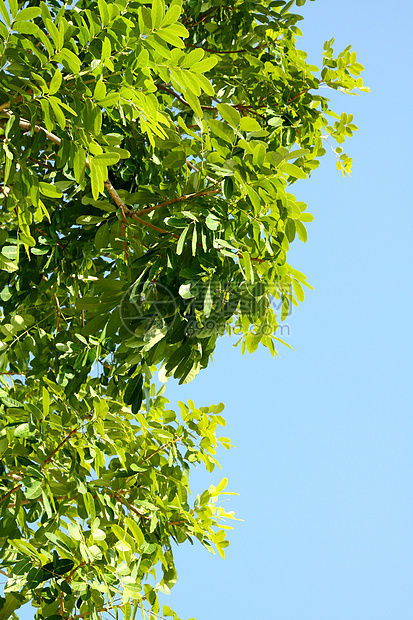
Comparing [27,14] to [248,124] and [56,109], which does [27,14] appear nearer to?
[56,109]

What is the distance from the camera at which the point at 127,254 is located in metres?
1.92

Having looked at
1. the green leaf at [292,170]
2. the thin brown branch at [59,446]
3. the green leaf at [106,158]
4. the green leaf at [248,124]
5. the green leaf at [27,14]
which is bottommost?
the thin brown branch at [59,446]

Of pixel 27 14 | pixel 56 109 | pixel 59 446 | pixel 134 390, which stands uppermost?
pixel 27 14

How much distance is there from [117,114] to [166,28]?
0.46 metres

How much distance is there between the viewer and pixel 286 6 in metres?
2.88

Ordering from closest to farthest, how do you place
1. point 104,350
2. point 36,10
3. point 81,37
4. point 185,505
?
point 36,10
point 81,37
point 104,350
point 185,505

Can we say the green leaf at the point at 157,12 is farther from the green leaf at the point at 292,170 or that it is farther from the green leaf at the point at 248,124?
the green leaf at the point at 292,170

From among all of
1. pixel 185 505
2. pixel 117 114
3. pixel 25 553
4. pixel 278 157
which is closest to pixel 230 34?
pixel 117 114

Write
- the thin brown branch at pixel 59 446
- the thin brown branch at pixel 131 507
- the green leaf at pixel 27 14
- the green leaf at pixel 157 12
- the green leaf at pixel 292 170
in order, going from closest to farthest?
1. the green leaf at pixel 27 14
2. the green leaf at pixel 157 12
3. the green leaf at pixel 292 170
4. the thin brown branch at pixel 59 446
5. the thin brown branch at pixel 131 507

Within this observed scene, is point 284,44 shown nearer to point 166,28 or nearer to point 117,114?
point 117,114

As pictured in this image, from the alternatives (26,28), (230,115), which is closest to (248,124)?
(230,115)

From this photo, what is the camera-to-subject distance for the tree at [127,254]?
5.12 feet

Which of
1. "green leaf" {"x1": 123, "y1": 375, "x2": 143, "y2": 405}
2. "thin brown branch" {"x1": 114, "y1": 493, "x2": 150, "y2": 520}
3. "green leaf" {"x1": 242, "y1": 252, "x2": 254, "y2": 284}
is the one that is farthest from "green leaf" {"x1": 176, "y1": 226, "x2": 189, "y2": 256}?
"thin brown branch" {"x1": 114, "y1": 493, "x2": 150, "y2": 520}

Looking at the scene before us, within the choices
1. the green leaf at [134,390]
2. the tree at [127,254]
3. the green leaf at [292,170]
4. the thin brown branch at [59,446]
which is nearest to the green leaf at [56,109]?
the tree at [127,254]
